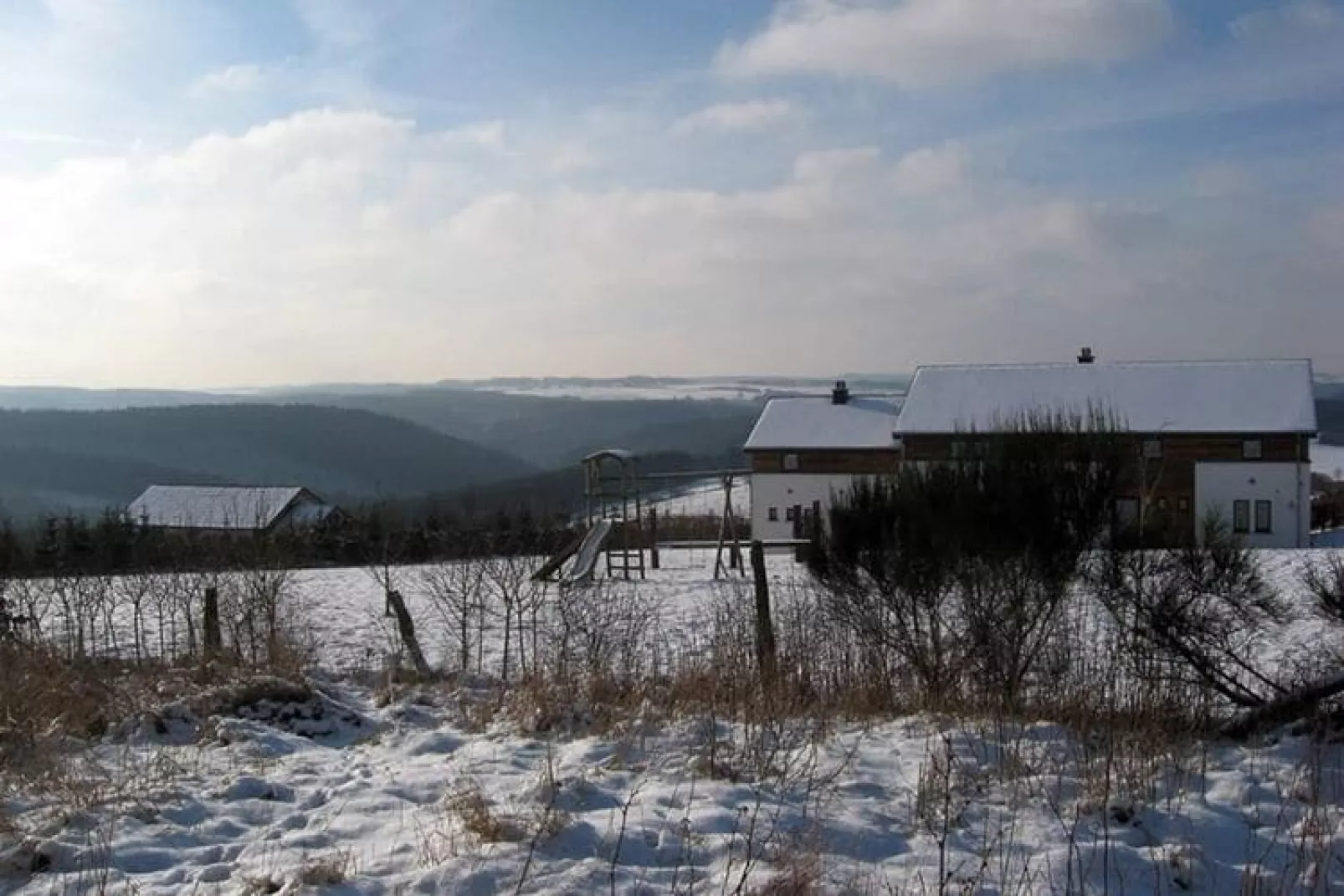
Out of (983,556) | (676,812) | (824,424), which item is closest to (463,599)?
(983,556)

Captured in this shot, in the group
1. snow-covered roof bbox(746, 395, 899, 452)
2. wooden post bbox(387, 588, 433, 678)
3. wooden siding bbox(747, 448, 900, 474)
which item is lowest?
wooden post bbox(387, 588, 433, 678)

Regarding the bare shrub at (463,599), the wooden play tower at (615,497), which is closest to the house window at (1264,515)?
the wooden play tower at (615,497)

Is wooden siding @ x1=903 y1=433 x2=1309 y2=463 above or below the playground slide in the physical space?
above

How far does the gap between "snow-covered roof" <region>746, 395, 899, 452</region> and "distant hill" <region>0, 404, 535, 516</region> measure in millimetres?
51611

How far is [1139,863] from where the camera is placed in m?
4.37

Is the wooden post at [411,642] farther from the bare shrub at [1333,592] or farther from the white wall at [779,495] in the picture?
the white wall at [779,495]

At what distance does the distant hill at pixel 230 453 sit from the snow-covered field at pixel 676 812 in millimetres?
86933

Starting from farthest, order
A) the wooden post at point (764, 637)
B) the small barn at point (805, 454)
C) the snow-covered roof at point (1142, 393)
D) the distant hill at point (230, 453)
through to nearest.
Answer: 1. the distant hill at point (230, 453)
2. the small barn at point (805, 454)
3. the snow-covered roof at point (1142, 393)
4. the wooden post at point (764, 637)

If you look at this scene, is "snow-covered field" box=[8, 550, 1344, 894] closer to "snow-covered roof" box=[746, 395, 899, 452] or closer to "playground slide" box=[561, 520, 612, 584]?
"playground slide" box=[561, 520, 612, 584]

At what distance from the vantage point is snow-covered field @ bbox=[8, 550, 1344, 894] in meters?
4.28

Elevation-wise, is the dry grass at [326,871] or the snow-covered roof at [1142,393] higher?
the snow-covered roof at [1142,393]

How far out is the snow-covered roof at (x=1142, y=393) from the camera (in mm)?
38281

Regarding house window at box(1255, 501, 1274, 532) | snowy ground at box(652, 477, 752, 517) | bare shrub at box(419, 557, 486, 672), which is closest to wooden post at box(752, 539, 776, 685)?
bare shrub at box(419, 557, 486, 672)

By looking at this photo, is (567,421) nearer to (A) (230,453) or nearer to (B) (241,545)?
(A) (230,453)
